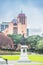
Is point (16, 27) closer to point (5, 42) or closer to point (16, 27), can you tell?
point (16, 27)

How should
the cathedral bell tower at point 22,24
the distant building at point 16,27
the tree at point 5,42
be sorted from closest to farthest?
the tree at point 5,42
the distant building at point 16,27
the cathedral bell tower at point 22,24

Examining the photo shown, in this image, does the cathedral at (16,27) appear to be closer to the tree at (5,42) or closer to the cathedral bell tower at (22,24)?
the cathedral bell tower at (22,24)

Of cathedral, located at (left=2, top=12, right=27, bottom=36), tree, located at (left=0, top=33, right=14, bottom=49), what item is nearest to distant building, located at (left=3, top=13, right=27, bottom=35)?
cathedral, located at (left=2, top=12, right=27, bottom=36)

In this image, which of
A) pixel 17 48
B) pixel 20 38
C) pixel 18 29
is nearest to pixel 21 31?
pixel 18 29

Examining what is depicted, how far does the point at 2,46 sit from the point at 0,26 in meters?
43.2

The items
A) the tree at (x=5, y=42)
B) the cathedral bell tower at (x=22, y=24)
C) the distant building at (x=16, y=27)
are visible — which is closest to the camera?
the tree at (x=5, y=42)

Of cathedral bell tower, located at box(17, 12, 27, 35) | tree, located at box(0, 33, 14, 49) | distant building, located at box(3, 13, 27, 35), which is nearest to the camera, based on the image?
tree, located at box(0, 33, 14, 49)

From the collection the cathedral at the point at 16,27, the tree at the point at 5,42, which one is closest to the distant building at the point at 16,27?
the cathedral at the point at 16,27

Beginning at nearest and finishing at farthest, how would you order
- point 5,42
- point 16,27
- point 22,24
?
point 5,42, point 16,27, point 22,24

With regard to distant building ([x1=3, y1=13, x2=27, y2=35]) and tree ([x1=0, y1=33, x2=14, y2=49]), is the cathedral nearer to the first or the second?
distant building ([x1=3, y1=13, x2=27, y2=35])

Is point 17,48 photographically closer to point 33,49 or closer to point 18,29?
point 33,49

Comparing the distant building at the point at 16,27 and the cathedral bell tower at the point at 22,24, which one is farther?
the cathedral bell tower at the point at 22,24

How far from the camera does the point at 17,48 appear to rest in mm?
63375

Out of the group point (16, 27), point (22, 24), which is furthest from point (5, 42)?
point (22, 24)
